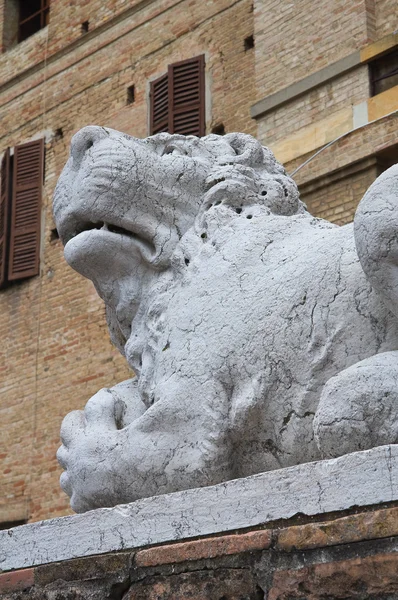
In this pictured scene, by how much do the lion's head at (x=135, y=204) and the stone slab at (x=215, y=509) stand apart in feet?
1.89

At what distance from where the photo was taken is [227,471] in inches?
114

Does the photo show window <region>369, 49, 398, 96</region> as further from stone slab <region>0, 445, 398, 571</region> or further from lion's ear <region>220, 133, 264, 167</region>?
stone slab <region>0, 445, 398, 571</region>

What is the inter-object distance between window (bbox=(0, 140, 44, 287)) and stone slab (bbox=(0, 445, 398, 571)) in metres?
12.9

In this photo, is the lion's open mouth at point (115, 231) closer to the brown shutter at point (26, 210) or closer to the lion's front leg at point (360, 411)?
the lion's front leg at point (360, 411)

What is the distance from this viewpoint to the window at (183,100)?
1416cm

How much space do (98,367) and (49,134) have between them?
4.12m

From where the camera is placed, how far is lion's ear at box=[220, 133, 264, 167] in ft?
11.4

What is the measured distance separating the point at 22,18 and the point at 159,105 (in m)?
4.66

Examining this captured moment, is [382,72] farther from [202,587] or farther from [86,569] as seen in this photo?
[202,587]

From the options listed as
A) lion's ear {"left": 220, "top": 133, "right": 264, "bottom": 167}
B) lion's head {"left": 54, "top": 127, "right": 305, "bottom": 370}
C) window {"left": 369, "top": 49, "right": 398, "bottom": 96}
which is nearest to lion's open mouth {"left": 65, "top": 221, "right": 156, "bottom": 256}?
lion's head {"left": 54, "top": 127, "right": 305, "bottom": 370}

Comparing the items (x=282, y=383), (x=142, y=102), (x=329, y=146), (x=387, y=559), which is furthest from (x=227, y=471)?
(x=142, y=102)

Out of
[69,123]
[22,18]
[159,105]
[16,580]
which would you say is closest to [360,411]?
[16,580]

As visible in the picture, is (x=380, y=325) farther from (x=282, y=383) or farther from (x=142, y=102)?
(x=142, y=102)

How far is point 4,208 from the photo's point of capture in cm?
1641
